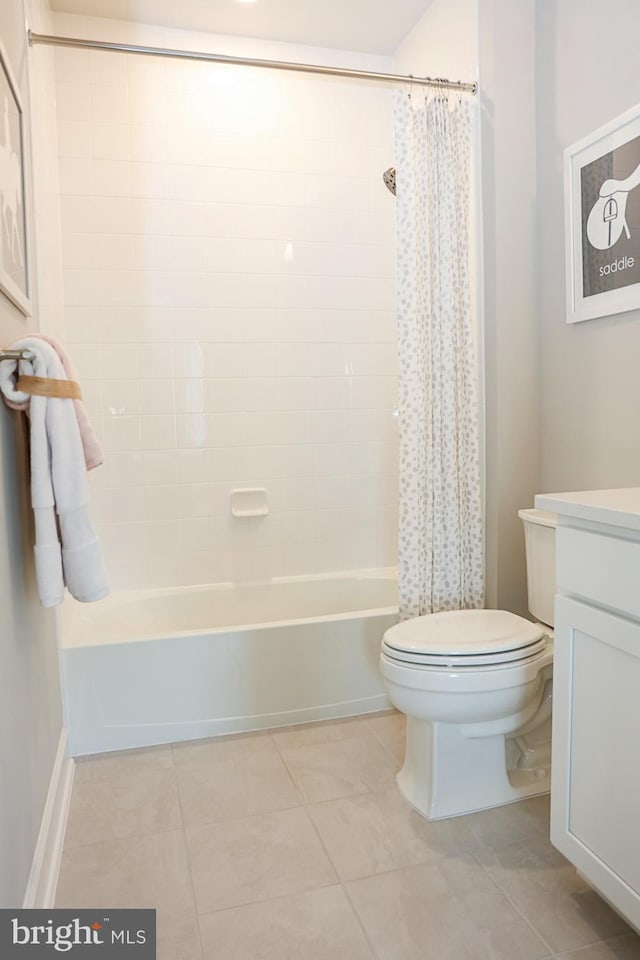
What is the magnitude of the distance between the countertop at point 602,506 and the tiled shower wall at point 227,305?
1697 mm

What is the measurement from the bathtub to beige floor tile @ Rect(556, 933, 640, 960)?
3.93ft

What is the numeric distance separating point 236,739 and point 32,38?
2.31m

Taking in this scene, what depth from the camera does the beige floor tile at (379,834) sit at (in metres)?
1.70

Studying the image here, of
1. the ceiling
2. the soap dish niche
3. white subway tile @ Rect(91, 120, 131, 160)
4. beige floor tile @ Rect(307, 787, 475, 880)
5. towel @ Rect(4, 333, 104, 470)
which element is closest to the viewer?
towel @ Rect(4, 333, 104, 470)

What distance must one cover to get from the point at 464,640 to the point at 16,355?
1322 mm

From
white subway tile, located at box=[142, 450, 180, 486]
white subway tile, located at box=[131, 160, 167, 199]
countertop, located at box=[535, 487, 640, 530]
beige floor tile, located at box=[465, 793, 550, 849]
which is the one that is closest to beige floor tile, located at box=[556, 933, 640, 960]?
beige floor tile, located at box=[465, 793, 550, 849]

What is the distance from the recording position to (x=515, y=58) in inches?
91.5

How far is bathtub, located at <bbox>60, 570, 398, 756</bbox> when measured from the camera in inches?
89.6

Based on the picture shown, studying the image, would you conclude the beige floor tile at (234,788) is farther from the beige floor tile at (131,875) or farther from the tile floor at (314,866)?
the beige floor tile at (131,875)

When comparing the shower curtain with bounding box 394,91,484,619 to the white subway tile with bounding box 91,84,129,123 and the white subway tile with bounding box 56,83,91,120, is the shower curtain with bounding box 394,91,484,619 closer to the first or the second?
the white subway tile with bounding box 91,84,129,123

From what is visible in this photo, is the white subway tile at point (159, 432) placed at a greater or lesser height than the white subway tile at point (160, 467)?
greater

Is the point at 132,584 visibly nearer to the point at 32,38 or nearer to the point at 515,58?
the point at 32,38

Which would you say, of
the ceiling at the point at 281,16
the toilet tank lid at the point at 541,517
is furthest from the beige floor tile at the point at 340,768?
the ceiling at the point at 281,16

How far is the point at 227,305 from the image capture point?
116 inches
